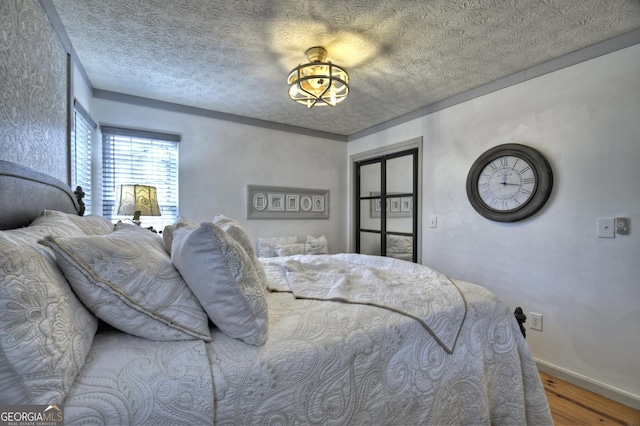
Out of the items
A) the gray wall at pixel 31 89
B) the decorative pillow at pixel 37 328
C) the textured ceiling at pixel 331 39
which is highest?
the textured ceiling at pixel 331 39

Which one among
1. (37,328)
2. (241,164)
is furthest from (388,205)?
(37,328)

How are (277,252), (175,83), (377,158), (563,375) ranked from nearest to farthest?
(563,375), (175,83), (277,252), (377,158)

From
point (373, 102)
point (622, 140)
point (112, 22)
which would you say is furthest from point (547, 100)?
point (112, 22)

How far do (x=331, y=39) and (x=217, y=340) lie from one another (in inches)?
73.7

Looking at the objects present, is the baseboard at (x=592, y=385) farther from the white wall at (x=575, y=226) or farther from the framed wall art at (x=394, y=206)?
the framed wall art at (x=394, y=206)

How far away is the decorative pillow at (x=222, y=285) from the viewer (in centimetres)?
91

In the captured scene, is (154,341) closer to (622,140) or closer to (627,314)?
(627,314)

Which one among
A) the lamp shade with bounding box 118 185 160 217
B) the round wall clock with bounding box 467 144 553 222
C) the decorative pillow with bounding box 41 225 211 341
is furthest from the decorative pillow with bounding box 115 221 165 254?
the round wall clock with bounding box 467 144 553 222

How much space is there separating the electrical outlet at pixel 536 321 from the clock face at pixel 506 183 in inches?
33.5

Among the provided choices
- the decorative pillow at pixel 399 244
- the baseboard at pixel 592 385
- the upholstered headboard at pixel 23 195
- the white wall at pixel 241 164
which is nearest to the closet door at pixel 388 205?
the decorative pillow at pixel 399 244

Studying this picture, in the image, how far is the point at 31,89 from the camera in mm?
1410

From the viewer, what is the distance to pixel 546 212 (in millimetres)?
2238

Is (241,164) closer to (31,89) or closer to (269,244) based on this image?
(269,244)

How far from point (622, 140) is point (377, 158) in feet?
7.69
